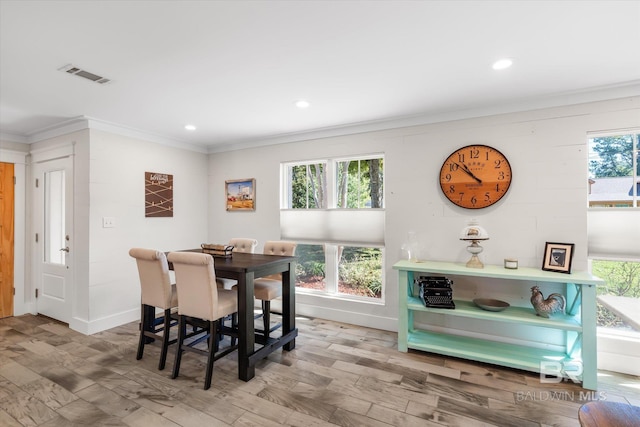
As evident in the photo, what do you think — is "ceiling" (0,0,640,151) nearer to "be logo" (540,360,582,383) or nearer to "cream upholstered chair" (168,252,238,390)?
"cream upholstered chair" (168,252,238,390)

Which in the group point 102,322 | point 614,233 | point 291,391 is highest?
point 614,233

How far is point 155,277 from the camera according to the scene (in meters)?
2.73

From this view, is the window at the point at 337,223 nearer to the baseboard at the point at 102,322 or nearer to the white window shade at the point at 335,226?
the white window shade at the point at 335,226

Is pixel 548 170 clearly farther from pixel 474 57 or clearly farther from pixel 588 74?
pixel 474 57

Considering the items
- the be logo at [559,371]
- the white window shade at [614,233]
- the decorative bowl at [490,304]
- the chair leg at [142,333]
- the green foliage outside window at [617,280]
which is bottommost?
the be logo at [559,371]

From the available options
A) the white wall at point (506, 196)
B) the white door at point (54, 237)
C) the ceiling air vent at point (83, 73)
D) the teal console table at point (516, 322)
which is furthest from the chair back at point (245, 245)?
the ceiling air vent at point (83, 73)

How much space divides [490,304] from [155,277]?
124 inches

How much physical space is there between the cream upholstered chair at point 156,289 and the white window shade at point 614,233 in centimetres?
385

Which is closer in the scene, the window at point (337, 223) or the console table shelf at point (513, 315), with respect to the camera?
the console table shelf at point (513, 315)

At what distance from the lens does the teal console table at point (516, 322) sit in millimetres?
2383

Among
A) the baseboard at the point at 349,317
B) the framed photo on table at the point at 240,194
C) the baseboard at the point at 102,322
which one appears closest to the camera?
the baseboard at the point at 102,322

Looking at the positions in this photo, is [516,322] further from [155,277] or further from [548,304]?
[155,277]

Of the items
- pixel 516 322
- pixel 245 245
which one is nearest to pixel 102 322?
pixel 245 245

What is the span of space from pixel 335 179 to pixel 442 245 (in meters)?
1.56
